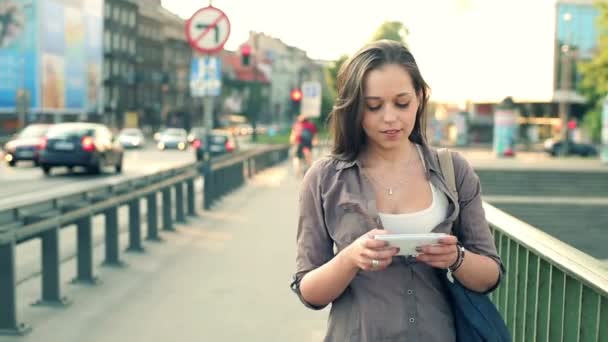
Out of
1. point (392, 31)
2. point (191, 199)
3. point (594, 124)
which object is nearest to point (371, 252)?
point (191, 199)

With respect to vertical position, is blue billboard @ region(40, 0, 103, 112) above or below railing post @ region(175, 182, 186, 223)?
above

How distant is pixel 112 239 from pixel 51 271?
81.3 inches

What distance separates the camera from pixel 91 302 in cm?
729

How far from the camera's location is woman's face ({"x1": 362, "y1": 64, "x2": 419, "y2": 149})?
2.54 meters

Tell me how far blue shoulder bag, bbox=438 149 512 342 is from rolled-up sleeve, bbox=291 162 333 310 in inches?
12.0

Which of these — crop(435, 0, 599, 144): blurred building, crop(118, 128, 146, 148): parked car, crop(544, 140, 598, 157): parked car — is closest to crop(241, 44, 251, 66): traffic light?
crop(118, 128, 146, 148): parked car

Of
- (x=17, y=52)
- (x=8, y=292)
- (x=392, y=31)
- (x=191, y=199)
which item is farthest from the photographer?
(x=392, y=31)

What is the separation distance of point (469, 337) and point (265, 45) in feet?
470

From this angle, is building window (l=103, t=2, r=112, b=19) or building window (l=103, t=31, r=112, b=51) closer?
building window (l=103, t=2, r=112, b=19)

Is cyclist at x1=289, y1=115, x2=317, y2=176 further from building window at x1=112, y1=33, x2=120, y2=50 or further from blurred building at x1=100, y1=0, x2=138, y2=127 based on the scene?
building window at x1=112, y1=33, x2=120, y2=50

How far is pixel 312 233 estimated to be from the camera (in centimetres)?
256

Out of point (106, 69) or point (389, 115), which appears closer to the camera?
point (389, 115)

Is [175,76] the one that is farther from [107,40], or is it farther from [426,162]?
[426,162]

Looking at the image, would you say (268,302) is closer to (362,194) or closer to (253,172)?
(362,194)
